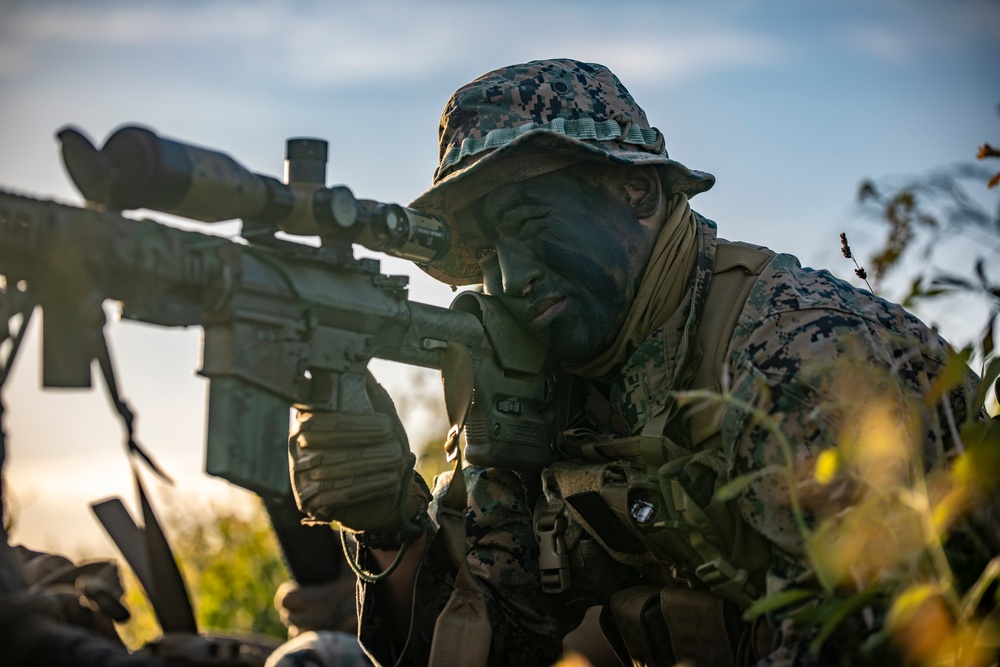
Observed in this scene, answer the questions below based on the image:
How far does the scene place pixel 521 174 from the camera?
4.60 m

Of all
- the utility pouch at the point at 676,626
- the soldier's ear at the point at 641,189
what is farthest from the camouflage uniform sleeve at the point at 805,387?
the soldier's ear at the point at 641,189

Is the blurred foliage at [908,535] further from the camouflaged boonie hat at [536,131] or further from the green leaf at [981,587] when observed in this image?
the camouflaged boonie hat at [536,131]

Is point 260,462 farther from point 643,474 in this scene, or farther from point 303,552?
point 303,552

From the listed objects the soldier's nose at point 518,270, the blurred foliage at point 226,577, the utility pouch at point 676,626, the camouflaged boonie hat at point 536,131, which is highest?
the camouflaged boonie hat at point 536,131

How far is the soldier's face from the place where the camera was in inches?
177

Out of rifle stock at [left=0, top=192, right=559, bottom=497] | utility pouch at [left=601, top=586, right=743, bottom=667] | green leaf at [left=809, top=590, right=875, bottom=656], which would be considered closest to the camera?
green leaf at [left=809, top=590, right=875, bottom=656]

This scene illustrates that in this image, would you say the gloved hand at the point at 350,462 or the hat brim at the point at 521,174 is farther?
the hat brim at the point at 521,174

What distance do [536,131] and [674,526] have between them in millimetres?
1521

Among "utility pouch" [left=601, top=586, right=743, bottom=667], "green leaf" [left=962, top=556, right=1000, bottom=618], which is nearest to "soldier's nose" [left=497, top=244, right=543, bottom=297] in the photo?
"utility pouch" [left=601, top=586, right=743, bottom=667]

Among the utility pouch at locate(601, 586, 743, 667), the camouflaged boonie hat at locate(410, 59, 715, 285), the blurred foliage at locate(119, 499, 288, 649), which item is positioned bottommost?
the blurred foliage at locate(119, 499, 288, 649)

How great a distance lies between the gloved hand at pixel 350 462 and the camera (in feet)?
12.8

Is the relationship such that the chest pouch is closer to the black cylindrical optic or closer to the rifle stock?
the rifle stock

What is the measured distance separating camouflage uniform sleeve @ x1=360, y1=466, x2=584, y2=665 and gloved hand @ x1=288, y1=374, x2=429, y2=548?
54 cm

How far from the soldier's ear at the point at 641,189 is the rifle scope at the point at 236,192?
787mm
